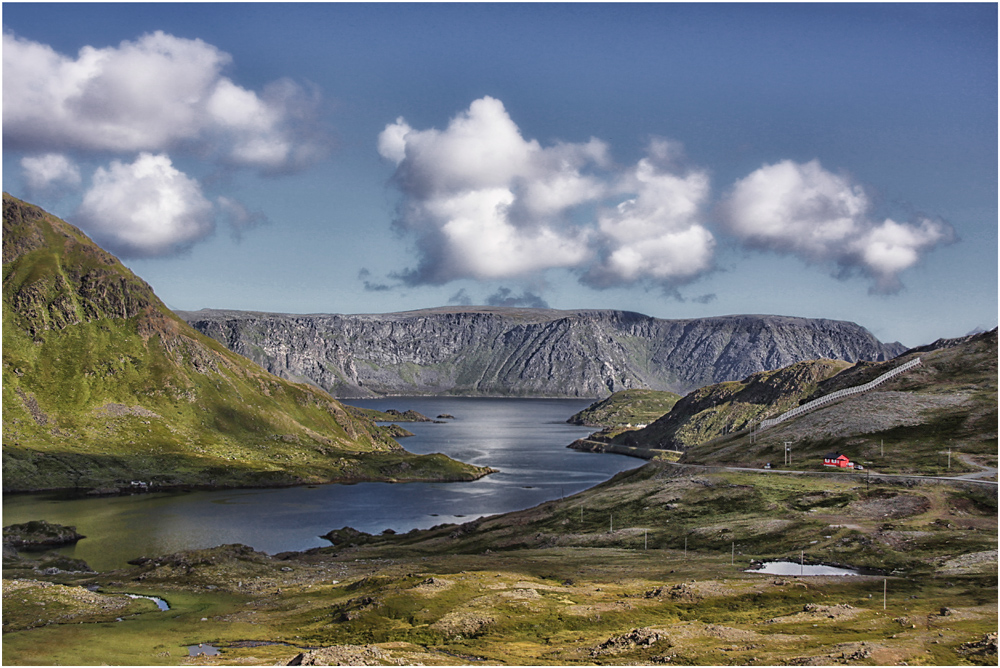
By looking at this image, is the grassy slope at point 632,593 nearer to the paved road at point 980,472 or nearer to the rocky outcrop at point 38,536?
the paved road at point 980,472

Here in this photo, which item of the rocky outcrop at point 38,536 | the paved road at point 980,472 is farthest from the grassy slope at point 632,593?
the rocky outcrop at point 38,536

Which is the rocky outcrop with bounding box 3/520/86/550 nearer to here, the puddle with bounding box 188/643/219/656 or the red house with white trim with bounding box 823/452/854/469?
the puddle with bounding box 188/643/219/656

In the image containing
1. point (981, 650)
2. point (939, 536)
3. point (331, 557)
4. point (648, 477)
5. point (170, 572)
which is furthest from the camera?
point (648, 477)

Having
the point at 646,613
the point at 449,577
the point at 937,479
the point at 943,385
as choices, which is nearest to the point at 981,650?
the point at 646,613

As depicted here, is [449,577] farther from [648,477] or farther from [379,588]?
[648,477]

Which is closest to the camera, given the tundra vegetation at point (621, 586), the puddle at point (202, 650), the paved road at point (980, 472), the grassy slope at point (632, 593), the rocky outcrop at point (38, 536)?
the grassy slope at point (632, 593)

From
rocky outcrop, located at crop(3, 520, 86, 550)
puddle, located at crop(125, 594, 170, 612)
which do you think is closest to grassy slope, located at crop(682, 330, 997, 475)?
puddle, located at crop(125, 594, 170, 612)

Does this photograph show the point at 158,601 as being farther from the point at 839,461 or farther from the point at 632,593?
the point at 839,461
